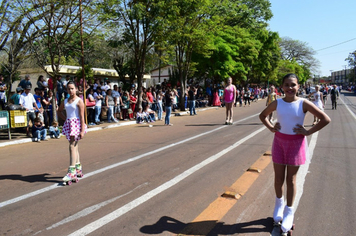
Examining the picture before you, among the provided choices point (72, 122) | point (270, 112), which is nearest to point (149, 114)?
point (72, 122)

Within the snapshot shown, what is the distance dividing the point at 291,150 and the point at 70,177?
3894 millimetres

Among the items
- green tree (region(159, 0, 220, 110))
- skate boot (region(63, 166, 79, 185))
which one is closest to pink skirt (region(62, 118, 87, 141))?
skate boot (region(63, 166, 79, 185))

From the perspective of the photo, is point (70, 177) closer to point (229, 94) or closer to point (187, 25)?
point (229, 94)

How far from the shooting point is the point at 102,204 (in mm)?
4582

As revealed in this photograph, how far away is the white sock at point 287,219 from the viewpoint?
3513 millimetres

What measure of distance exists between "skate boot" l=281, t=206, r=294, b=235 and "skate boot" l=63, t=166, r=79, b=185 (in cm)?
374

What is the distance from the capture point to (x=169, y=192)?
5027 mm

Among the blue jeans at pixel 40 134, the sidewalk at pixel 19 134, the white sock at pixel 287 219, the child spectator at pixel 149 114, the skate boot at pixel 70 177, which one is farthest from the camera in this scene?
the child spectator at pixel 149 114

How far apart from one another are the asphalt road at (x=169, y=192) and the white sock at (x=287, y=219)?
0.78ft

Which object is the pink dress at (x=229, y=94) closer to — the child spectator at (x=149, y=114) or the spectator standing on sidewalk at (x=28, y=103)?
the child spectator at (x=149, y=114)

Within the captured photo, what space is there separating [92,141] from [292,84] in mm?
8156

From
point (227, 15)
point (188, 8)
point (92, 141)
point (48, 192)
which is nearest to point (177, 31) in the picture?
point (188, 8)

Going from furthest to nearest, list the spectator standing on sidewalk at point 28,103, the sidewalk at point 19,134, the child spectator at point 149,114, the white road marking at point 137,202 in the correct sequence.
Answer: the child spectator at point 149,114 < the spectator standing on sidewalk at point 28,103 < the sidewalk at point 19,134 < the white road marking at point 137,202

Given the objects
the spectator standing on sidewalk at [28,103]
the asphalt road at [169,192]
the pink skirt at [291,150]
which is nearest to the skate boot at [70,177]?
the asphalt road at [169,192]
